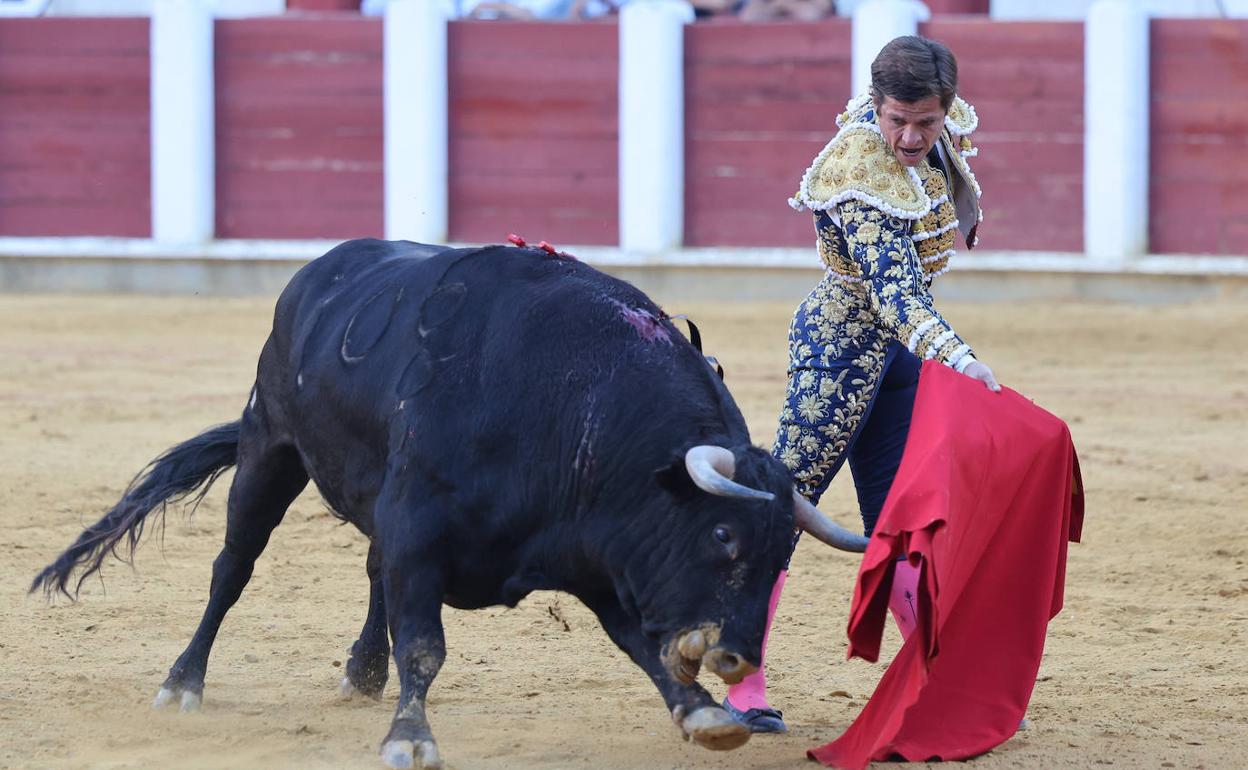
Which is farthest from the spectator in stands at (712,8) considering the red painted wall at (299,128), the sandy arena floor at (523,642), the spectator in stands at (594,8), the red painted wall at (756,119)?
the sandy arena floor at (523,642)

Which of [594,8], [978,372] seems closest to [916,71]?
[978,372]

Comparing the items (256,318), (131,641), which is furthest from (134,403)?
(131,641)

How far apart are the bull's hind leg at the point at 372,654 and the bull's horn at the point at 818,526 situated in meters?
0.85

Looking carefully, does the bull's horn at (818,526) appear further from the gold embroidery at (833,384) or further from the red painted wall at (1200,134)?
the red painted wall at (1200,134)

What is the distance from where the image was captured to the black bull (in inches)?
105

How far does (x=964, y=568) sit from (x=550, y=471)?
0.66 meters

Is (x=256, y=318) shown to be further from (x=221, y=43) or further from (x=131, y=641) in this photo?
(x=131, y=641)

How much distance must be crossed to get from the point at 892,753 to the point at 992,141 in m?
7.22

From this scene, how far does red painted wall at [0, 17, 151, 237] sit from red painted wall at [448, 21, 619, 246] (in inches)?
69.4

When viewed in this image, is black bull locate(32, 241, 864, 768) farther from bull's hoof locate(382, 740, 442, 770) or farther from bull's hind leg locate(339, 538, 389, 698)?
bull's hind leg locate(339, 538, 389, 698)

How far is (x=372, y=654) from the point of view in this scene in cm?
330

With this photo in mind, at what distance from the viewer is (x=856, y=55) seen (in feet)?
32.0

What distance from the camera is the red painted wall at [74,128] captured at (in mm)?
10383

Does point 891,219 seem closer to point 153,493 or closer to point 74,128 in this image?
point 153,493
